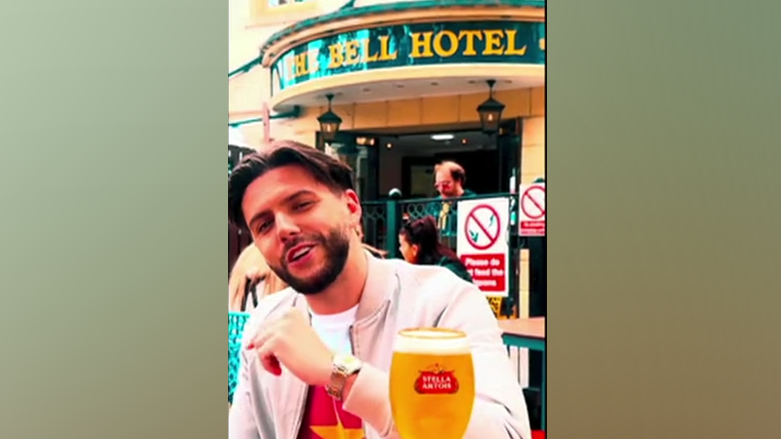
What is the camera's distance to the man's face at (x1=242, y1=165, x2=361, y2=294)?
296cm

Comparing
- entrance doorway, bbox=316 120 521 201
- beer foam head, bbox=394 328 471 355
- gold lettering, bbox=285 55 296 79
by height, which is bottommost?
beer foam head, bbox=394 328 471 355

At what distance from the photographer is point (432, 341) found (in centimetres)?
277

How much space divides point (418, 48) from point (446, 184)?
513 mm

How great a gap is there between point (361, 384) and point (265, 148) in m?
0.99

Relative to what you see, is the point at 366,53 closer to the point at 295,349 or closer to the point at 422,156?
the point at 422,156

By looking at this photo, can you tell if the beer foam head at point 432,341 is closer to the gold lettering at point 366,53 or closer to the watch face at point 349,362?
the watch face at point 349,362

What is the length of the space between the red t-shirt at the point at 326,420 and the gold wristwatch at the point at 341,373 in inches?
1.3

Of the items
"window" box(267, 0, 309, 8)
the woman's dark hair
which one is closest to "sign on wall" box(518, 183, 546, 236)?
the woman's dark hair

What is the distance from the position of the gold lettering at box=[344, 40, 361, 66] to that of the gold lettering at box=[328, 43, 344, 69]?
2cm

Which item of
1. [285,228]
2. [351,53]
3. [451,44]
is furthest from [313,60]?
[285,228]

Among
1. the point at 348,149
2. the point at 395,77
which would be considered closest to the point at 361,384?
the point at 348,149

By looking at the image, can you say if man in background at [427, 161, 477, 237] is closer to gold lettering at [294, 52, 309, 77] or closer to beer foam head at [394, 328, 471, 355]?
beer foam head at [394, 328, 471, 355]
